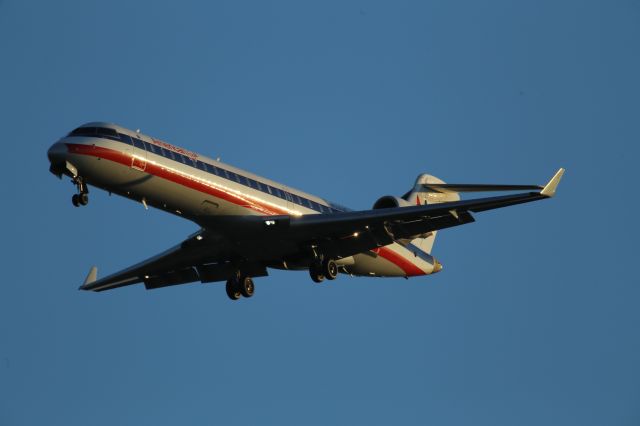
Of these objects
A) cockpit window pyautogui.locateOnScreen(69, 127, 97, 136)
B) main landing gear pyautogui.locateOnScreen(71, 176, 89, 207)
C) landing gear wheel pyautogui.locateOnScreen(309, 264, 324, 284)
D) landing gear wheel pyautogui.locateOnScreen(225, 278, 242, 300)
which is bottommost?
main landing gear pyautogui.locateOnScreen(71, 176, 89, 207)

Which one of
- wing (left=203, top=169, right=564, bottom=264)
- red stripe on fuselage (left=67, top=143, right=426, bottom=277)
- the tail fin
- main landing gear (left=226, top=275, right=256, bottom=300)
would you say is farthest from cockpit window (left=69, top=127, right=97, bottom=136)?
the tail fin

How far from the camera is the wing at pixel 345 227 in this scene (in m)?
29.6

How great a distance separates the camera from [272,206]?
30500 mm

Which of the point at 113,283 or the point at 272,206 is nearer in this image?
the point at 272,206

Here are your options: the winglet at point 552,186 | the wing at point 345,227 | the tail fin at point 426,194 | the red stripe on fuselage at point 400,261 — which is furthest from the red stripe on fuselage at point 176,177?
the winglet at point 552,186

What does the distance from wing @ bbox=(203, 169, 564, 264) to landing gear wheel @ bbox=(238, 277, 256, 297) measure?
134 cm

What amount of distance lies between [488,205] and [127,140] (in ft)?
32.3

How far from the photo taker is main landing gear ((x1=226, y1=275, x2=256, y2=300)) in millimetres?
33250

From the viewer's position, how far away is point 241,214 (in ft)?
97.6

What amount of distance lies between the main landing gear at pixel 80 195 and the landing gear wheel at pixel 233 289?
22.1 ft

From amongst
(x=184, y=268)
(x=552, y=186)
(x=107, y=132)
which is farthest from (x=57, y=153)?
(x=552, y=186)

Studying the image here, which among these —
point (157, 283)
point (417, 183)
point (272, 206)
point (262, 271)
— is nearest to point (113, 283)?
point (157, 283)

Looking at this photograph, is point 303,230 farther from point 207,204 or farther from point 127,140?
point 127,140

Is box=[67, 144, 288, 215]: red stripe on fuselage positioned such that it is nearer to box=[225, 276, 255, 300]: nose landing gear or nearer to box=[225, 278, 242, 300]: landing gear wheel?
box=[225, 276, 255, 300]: nose landing gear
